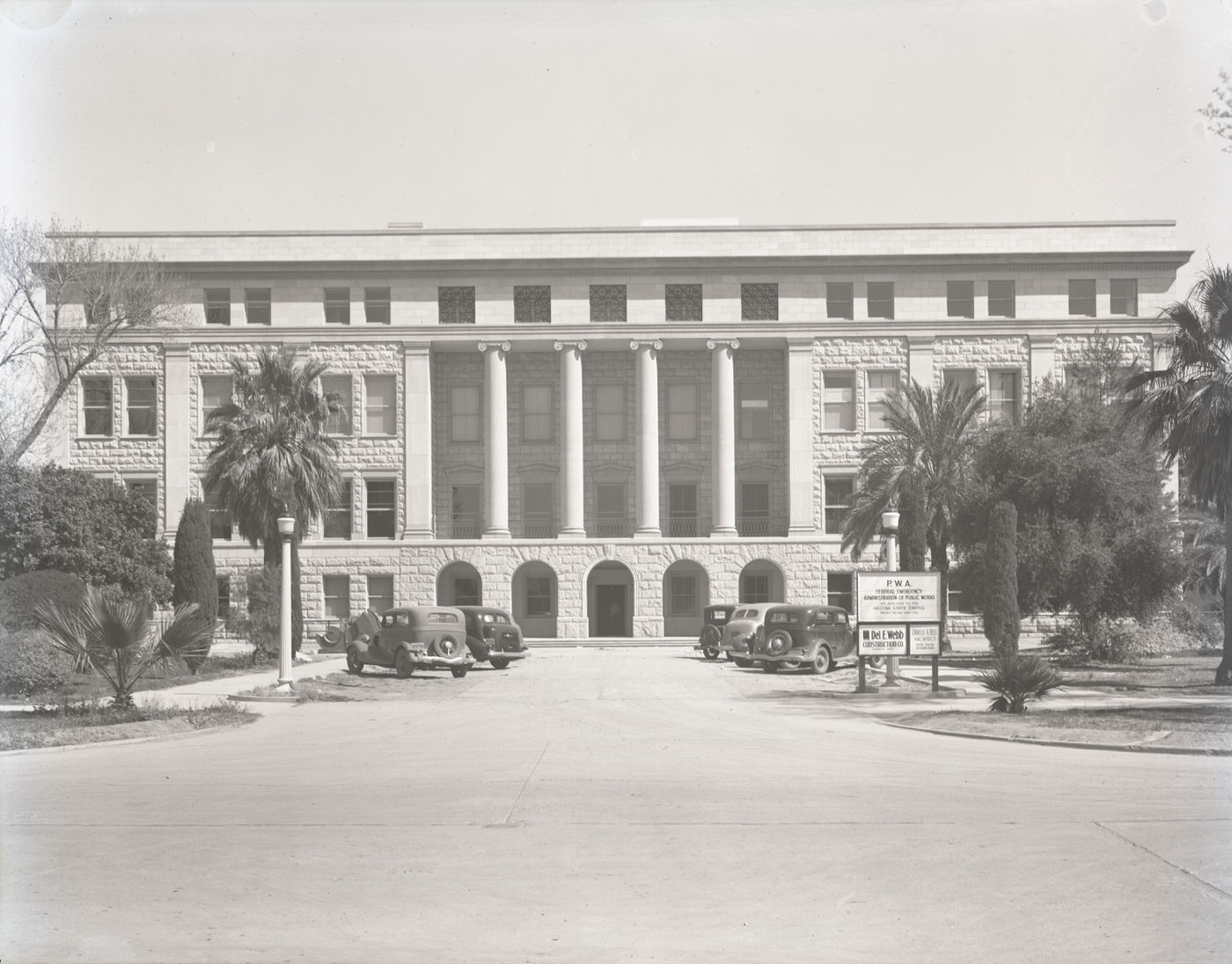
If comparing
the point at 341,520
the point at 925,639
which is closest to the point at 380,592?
the point at 341,520

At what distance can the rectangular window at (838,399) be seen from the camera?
58.9 metres

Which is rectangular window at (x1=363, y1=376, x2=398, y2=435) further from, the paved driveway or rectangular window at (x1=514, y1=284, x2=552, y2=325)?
the paved driveway

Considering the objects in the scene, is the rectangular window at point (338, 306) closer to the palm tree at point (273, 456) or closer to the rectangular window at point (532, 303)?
the rectangular window at point (532, 303)

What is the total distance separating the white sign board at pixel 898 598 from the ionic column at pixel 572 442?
32491 millimetres

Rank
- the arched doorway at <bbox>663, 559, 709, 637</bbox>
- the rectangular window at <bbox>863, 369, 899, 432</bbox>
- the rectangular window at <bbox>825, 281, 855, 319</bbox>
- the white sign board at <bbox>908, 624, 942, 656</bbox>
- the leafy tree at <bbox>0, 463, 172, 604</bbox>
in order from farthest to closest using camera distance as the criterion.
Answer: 1. the arched doorway at <bbox>663, 559, 709, 637</bbox>
2. the rectangular window at <bbox>825, 281, 855, 319</bbox>
3. the rectangular window at <bbox>863, 369, 899, 432</bbox>
4. the leafy tree at <bbox>0, 463, 172, 604</bbox>
5. the white sign board at <bbox>908, 624, 942, 656</bbox>

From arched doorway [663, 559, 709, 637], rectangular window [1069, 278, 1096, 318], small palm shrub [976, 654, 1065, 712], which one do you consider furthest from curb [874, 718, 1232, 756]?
rectangular window [1069, 278, 1096, 318]

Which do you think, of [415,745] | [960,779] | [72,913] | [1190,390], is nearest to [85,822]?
[72,913]

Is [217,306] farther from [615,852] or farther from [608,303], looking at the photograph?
[615,852]

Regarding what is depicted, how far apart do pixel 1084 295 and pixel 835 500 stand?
49.7 feet

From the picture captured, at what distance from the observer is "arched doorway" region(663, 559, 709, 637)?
60.0 metres

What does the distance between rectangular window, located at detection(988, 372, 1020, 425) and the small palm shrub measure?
3897cm

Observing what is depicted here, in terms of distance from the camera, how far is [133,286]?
4125cm

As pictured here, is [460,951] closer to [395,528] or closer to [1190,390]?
[1190,390]

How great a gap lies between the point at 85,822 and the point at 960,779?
8.88m
